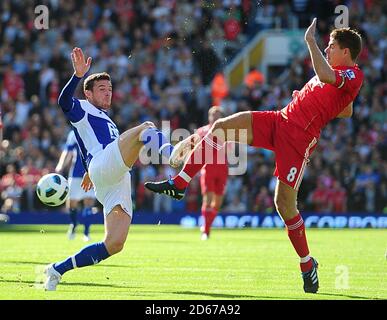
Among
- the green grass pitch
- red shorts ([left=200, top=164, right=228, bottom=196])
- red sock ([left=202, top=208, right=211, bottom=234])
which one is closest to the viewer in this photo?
the green grass pitch

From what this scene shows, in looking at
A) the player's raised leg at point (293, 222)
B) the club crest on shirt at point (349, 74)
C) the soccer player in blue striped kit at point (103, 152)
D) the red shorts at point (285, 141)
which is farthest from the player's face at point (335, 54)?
the soccer player in blue striped kit at point (103, 152)

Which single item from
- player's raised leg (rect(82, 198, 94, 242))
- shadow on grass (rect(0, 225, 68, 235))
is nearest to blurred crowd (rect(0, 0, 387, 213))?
shadow on grass (rect(0, 225, 68, 235))

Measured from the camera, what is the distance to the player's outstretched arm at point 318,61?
9266 mm

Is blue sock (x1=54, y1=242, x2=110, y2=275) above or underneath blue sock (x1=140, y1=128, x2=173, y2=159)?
underneath

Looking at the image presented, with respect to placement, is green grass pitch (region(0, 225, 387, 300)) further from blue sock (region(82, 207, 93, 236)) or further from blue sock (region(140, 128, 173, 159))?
blue sock (region(140, 128, 173, 159))

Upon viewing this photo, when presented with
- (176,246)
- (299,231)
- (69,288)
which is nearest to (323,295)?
(299,231)

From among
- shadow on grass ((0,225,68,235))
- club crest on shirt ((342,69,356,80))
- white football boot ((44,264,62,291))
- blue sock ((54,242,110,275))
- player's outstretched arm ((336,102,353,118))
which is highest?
club crest on shirt ((342,69,356,80))

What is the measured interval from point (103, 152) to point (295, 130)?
1922mm

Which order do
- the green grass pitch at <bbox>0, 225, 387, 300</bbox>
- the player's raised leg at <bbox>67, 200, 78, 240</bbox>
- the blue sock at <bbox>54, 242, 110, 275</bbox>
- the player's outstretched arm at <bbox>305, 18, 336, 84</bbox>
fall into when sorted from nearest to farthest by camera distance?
the player's outstretched arm at <bbox>305, 18, 336, 84</bbox> < the blue sock at <bbox>54, 242, 110, 275</bbox> < the green grass pitch at <bbox>0, 225, 387, 300</bbox> < the player's raised leg at <bbox>67, 200, 78, 240</bbox>

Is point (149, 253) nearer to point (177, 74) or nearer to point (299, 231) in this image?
point (299, 231)

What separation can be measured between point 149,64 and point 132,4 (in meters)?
2.45

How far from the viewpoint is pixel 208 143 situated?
972cm

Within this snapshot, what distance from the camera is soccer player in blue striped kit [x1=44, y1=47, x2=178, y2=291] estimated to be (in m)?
9.50

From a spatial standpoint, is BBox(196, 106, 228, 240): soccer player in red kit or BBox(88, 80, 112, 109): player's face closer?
BBox(88, 80, 112, 109): player's face
